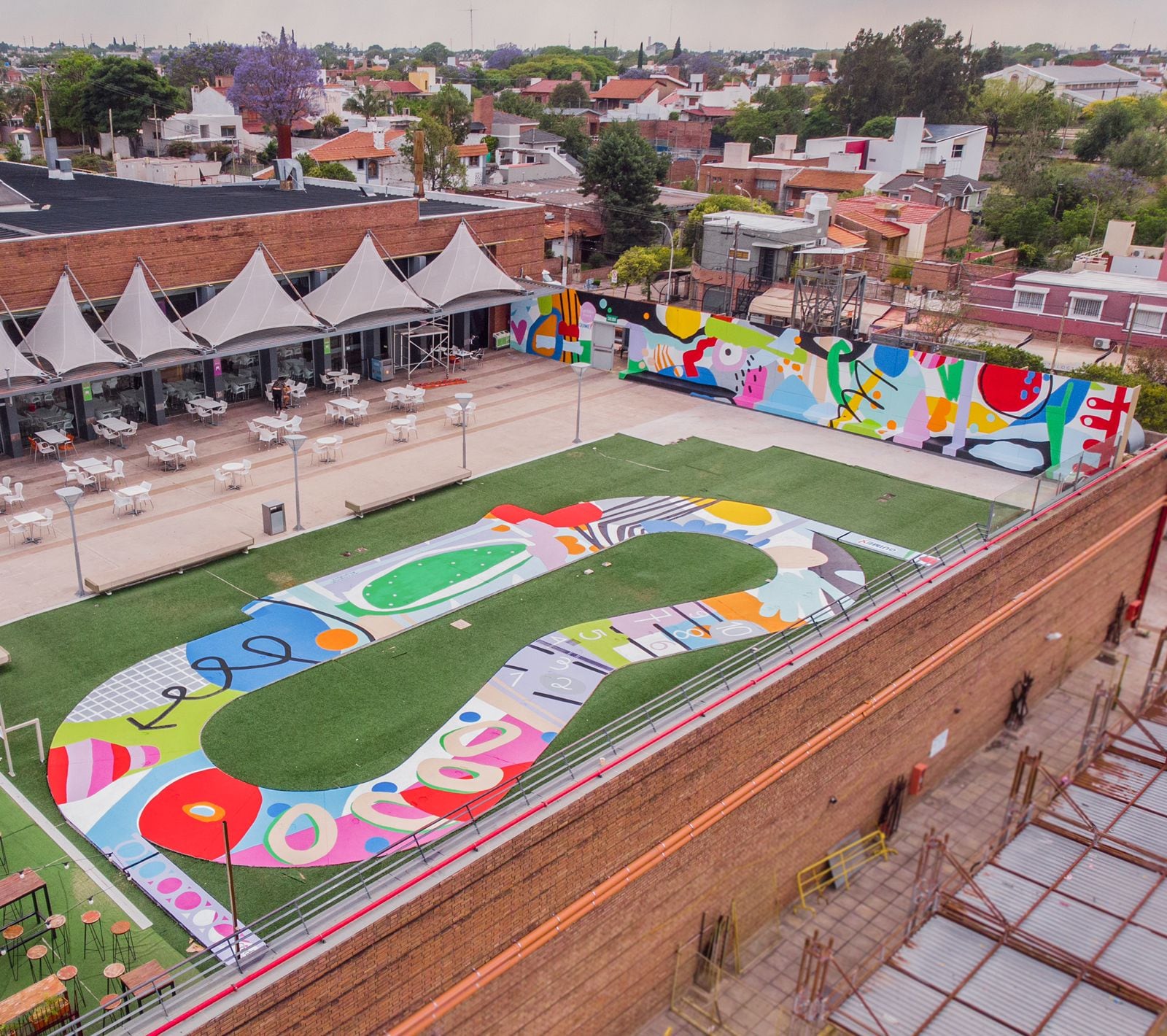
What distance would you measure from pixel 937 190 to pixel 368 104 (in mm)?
59513

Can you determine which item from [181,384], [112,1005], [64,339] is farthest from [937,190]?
[112,1005]

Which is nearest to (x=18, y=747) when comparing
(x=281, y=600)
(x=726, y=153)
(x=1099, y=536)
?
(x=281, y=600)

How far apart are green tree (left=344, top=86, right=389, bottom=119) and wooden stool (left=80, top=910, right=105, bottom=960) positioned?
105 m

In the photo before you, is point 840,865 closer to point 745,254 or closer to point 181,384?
point 181,384

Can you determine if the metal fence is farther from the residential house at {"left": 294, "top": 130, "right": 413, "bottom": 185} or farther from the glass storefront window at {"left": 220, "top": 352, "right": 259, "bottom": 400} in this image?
the residential house at {"left": 294, "top": 130, "right": 413, "bottom": 185}

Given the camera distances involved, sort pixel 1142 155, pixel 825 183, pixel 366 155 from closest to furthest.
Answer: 1. pixel 825 183
2. pixel 1142 155
3. pixel 366 155

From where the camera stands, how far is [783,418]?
1348 inches

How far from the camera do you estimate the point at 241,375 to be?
3338cm

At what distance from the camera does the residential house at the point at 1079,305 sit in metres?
42.9

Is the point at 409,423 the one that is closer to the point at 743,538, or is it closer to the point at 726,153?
the point at 743,538

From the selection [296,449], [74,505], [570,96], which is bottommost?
[74,505]

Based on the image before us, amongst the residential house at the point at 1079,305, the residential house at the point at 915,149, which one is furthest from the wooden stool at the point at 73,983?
the residential house at the point at 915,149

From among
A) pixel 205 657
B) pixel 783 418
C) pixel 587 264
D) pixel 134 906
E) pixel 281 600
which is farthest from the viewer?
pixel 587 264

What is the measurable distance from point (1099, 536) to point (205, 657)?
20062 millimetres
